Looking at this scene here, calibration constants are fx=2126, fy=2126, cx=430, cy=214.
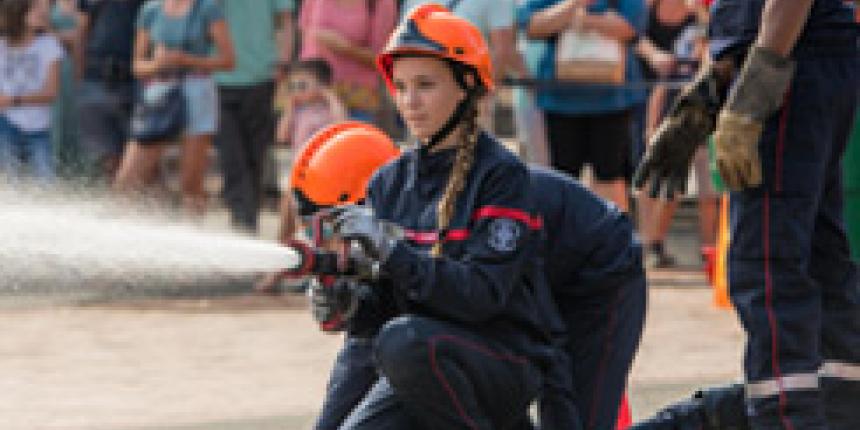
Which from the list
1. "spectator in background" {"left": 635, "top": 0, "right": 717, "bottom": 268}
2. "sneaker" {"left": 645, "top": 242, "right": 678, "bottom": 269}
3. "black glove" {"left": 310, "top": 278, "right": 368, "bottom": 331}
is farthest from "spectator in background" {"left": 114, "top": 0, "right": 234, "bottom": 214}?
"black glove" {"left": 310, "top": 278, "right": 368, "bottom": 331}

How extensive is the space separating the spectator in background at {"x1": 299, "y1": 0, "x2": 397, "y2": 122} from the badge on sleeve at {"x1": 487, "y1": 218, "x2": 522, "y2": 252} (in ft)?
18.6

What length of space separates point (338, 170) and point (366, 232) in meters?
1.05

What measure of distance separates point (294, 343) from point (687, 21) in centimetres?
411

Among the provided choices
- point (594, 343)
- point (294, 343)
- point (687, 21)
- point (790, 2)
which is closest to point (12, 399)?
point (294, 343)

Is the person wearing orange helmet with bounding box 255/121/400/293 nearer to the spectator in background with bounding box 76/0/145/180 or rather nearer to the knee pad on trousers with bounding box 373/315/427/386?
the knee pad on trousers with bounding box 373/315/427/386

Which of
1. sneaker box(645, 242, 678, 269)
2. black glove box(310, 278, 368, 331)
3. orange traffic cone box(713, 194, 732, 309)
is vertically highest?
black glove box(310, 278, 368, 331)

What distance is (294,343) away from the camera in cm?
912

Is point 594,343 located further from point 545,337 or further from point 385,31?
point 385,31

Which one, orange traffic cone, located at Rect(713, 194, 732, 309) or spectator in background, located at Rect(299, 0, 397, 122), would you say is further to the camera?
spectator in background, located at Rect(299, 0, 397, 122)

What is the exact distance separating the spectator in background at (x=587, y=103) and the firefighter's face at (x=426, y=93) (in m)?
4.94

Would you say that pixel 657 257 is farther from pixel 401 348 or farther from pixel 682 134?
pixel 401 348

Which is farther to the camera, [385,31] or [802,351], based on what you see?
[385,31]

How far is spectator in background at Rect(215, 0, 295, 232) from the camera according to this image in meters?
11.4

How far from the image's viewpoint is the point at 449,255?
4980mm
